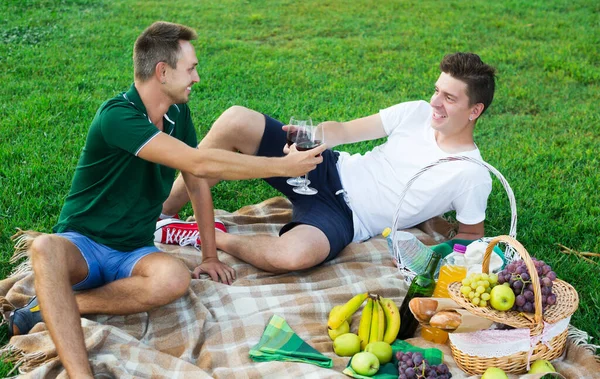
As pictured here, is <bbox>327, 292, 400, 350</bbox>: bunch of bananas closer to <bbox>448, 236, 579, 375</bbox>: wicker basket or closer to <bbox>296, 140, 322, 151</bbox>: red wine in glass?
<bbox>448, 236, 579, 375</bbox>: wicker basket

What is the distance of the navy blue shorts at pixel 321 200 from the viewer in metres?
5.18

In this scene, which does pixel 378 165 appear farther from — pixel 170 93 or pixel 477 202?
pixel 170 93

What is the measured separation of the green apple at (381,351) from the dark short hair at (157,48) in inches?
78.8

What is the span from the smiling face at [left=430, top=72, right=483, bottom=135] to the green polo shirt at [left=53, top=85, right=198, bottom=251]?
6.52 ft

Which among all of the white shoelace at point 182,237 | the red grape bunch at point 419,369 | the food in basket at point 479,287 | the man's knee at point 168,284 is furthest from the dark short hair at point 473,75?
the man's knee at point 168,284

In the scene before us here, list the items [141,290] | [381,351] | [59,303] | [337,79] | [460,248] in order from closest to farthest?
[59,303] → [381,351] → [141,290] → [460,248] → [337,79]

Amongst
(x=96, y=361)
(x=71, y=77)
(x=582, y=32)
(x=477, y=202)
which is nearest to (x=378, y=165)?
(x=477, y=202)

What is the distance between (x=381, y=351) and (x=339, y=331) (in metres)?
0.39

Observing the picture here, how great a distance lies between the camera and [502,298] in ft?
12.4

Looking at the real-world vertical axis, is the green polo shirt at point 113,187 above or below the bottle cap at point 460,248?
above

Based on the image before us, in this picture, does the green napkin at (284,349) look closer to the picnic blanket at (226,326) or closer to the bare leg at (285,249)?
the picnic blanket at (226,326)

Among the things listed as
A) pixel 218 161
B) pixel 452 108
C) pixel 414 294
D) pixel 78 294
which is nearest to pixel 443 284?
pixel 414 294

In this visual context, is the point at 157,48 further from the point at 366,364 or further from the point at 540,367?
the point at 540,367

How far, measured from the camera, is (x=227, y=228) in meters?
5.68
